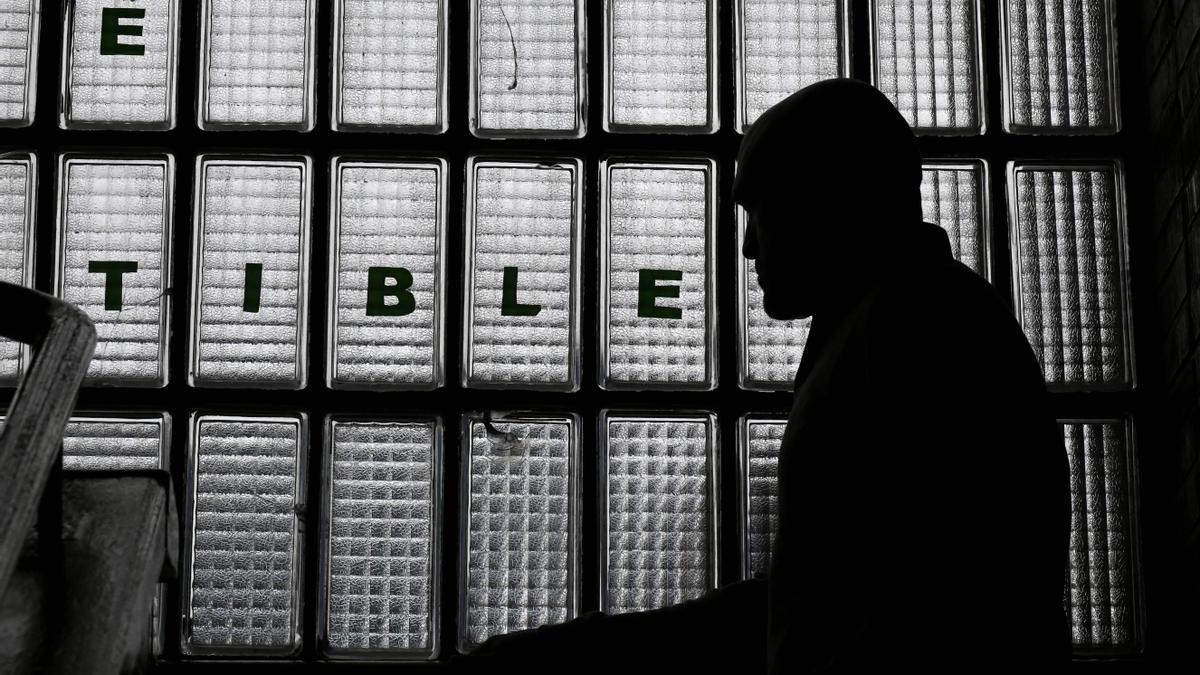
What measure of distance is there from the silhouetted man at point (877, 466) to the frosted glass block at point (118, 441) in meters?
1.65

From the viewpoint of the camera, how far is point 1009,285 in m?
3.08

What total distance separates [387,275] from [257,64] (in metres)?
0.48

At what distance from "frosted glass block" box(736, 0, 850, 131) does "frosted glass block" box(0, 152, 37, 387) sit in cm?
133

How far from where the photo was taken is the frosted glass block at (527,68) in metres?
3.15

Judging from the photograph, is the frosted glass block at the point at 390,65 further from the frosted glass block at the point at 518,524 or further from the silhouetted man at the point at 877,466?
the silhouetted man at the point at 877,466

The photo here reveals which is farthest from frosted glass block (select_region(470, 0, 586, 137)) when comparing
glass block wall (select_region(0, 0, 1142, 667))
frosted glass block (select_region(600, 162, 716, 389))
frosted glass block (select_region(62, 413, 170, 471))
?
frosted glass block (select_region(62, 413, 170, 471))

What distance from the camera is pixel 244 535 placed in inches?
116

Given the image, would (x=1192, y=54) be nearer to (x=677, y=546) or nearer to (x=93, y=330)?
(x=677, y=546)

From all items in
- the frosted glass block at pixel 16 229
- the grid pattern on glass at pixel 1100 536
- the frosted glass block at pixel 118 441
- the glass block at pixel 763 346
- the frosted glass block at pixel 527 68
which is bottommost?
the grid pattern on glass at pixel 1100 536

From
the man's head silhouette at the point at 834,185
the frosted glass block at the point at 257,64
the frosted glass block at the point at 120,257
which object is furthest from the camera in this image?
the frosted glass block at the point at 257,64

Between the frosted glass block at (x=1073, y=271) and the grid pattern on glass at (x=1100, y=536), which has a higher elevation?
the frosted glass block at (x=1073, y=271)

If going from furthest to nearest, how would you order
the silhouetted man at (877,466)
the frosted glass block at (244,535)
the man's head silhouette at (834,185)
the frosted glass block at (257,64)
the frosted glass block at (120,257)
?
the frosted glass block at (257,64)
the frosted glass block at (120,257)
the frosted glass block at (244,535)
the man's head silhouette at (834,185)
the silhouetted man at (877,466)

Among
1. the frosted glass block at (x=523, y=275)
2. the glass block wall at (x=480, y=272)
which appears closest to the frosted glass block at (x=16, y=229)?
the glass block wall at (x=480, y=272)

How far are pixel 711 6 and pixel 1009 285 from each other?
78cm
